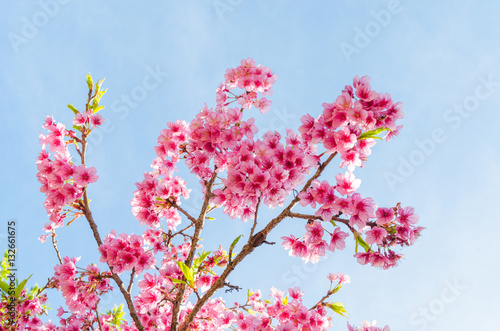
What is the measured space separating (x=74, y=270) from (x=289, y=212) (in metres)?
2.46

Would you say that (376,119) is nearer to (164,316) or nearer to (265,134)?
(265,134)

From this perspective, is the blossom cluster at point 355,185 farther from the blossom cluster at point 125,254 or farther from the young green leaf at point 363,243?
the blossom cluster at point 125,254

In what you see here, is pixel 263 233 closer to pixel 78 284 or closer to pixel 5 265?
pixel 78 284

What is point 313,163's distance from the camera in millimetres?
3309

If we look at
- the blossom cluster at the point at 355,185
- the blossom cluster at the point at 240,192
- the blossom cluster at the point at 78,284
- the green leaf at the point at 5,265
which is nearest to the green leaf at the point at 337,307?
the blossom cluster at the point at 240,192

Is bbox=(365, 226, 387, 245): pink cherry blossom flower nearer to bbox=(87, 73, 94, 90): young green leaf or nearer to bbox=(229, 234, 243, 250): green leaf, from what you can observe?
bbox=(229, 234, 243, 250): green leaf

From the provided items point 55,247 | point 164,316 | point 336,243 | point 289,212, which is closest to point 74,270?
point 55,247

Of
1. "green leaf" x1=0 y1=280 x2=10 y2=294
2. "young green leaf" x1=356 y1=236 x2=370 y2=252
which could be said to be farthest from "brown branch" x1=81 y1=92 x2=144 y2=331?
"young green leaf" x1=356 y1=236 x2=370 y2=252

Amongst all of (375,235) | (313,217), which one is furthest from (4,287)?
(375,235)

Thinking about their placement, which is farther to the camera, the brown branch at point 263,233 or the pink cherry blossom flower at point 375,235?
the brown branch at point 263,233

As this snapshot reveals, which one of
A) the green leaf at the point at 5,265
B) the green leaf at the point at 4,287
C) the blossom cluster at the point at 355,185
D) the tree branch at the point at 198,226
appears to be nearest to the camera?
the blossom cluster at the point at 355,185

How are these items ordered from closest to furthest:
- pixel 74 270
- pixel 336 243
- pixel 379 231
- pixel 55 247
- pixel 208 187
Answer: pixel 379 231 → pixel 336 243 → pixel 74 270 → pixel 208 187 → pixel 55 247

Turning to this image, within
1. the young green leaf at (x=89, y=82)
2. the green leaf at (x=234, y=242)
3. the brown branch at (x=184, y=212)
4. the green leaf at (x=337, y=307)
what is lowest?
the green leaf at (x=337, y=307)

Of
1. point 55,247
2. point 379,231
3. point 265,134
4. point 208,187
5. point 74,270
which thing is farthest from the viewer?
point 55,247
